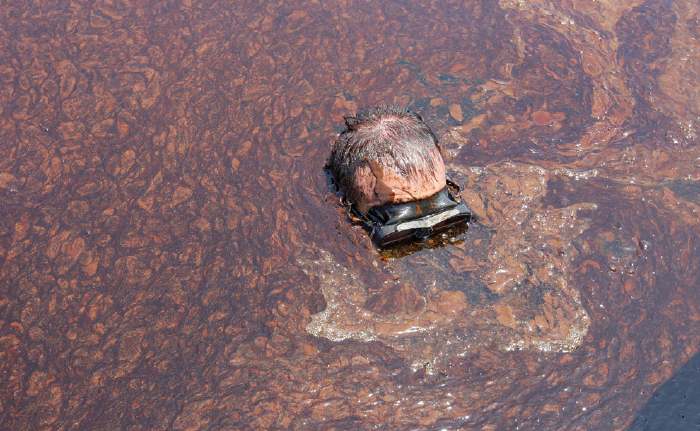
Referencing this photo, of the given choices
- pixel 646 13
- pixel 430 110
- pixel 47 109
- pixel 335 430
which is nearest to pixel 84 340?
pixel 335 430

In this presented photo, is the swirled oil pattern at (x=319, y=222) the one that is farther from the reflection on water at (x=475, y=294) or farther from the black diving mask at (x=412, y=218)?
the black diving mask at (x=412, y=218)

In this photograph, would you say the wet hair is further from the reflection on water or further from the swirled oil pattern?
the reflection on water

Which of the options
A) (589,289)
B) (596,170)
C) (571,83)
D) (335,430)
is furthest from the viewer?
(571,83)

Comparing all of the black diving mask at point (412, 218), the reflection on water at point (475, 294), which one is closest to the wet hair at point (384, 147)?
the black diving mask at point (412, 218)

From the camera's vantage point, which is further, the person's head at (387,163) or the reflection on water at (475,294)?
the person's head at (387,163)

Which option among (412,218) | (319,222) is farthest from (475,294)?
(319,222)

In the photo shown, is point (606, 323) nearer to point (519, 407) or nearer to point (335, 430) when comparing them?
point (519, 407)

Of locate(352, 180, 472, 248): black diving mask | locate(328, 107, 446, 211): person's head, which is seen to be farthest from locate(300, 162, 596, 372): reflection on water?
locate(328, 107, 446, 211): person's head
